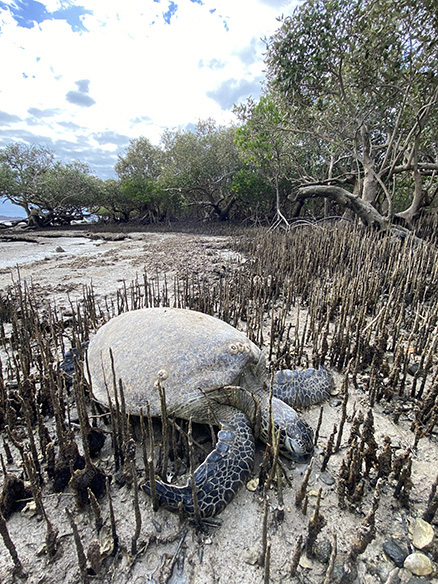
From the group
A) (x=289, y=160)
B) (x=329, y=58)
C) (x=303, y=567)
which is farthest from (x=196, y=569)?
(x=289, y=160)

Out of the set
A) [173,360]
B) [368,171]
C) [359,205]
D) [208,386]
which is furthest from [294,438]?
[368,171]

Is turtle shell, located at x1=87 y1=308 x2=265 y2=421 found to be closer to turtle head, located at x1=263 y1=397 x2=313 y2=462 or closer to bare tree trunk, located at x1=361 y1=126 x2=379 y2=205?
turtle head, located at x1=263 y1=397 x2=313 y2=462

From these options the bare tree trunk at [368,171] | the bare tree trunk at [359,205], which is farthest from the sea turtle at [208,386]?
the bare tree trunk at [368,171]

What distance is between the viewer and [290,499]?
5.79 feet

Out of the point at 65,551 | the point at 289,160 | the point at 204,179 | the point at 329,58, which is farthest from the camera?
the point at 204,179

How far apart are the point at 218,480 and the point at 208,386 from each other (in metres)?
0.60

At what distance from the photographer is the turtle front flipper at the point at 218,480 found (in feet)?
5.47

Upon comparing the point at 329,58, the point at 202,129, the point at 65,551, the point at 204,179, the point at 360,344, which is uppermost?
the point at 202,129

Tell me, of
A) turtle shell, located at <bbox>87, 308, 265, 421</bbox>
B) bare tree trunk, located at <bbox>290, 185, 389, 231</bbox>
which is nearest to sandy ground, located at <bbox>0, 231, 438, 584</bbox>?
turtle shell, located at <bbox>87, 308, 265, 421</bbox>

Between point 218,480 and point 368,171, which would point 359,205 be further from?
point 218,480

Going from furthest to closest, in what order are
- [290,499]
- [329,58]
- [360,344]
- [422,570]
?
[329,58] < [360,344] < [290,499] < [422,570]

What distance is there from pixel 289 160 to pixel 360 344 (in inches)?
603

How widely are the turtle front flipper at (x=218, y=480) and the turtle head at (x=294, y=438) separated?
228 mm

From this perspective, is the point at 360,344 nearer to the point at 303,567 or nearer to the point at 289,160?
the point at 303,567
